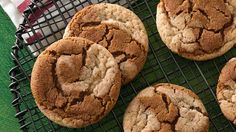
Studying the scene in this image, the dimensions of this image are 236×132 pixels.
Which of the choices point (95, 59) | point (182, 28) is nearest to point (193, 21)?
point (182, 28)

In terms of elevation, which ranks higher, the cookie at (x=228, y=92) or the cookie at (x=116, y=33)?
the cookie at (x=116, y=33)

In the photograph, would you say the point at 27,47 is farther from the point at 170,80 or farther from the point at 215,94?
the point at 215,94

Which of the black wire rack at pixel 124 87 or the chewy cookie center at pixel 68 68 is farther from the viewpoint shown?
the black wire rack at pixel 124 87

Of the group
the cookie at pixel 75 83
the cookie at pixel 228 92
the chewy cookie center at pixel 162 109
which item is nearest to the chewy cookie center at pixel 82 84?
the cookie at pixel 75 83

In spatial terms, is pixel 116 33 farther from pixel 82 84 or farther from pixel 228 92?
pixel 228 92

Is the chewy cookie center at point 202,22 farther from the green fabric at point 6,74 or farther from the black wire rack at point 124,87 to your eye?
the green fabric at point 6,74
